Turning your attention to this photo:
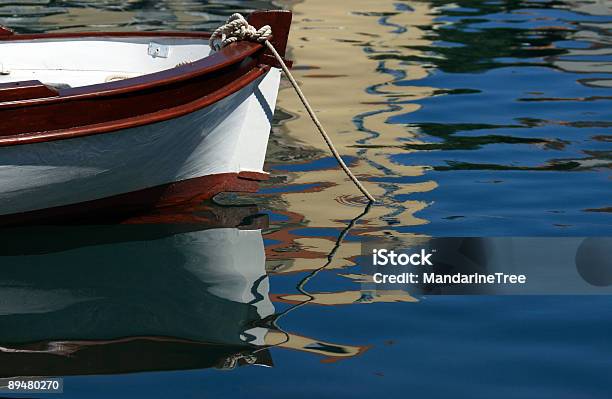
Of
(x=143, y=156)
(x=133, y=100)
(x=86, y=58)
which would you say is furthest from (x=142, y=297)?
(x=86, y=58)

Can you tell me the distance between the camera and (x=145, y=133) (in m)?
6.17

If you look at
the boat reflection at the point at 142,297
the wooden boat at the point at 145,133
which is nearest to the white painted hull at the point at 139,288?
the boat reflection at the point at 142,297

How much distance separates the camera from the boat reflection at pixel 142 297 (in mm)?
4992

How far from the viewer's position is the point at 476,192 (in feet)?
23.4

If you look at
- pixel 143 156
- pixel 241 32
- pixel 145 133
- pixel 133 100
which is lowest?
pixel 143 156

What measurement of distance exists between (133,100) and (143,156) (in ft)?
1.36

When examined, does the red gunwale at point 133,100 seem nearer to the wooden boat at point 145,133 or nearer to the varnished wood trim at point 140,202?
the wooden boat at point 145,133

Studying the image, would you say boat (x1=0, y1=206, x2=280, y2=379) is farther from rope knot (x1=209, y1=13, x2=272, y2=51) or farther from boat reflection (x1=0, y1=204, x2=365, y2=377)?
rope knot (x1=209, y1=13, x2=272, y2=51)

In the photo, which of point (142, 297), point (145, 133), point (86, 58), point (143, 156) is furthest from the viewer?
point (86, 58)

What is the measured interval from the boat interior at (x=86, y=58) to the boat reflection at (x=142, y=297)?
1.12m

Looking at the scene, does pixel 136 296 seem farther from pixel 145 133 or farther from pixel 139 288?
pixel 145 133

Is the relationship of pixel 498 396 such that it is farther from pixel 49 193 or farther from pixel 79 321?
pixel 49 193

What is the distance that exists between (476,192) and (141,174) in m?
2.12

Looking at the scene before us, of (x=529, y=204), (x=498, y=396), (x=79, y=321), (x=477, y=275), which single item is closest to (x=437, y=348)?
(x=498, y=396)
